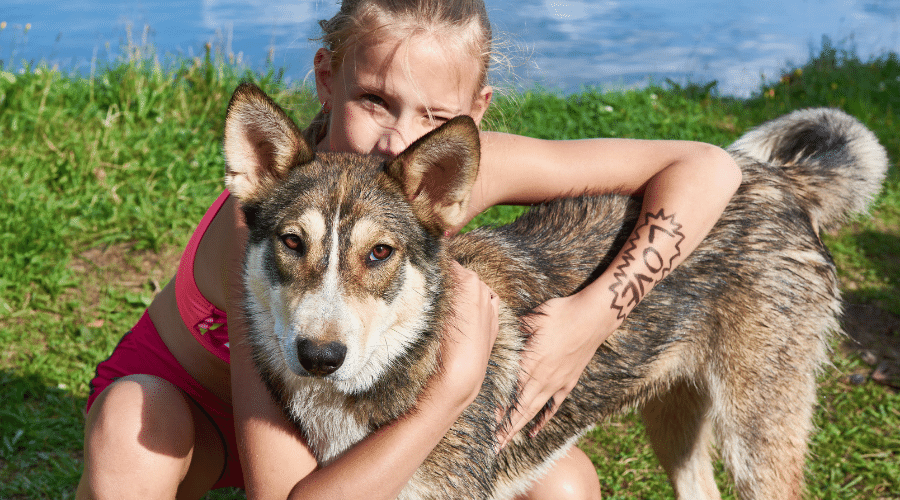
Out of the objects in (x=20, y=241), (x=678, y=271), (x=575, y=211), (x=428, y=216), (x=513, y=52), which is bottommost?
(x=20, y=241)

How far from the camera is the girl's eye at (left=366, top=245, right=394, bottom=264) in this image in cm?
223

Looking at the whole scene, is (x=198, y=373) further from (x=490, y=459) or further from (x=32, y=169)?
(x=32, y=169)

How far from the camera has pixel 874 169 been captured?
11.6ft

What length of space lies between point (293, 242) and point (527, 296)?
1.07 metres

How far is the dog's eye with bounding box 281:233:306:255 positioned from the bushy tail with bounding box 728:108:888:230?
2.37 meters

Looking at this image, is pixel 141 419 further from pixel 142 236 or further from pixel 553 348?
pixel 142 236

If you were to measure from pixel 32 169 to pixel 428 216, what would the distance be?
14.2 ft

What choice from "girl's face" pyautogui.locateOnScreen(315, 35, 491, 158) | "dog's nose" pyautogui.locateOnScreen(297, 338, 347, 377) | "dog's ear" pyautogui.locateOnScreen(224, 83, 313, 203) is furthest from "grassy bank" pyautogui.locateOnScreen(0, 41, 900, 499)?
"dog's nose" pyautogui.locateOnScreen(297, 338, 347, 377)

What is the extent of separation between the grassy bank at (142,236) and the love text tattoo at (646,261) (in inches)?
43.9

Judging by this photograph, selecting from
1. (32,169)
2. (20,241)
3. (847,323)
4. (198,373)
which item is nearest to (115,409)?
(198,373)

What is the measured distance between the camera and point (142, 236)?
5066mm

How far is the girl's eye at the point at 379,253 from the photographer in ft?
7.32

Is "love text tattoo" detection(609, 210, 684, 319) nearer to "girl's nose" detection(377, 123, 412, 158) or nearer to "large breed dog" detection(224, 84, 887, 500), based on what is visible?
"large breed dog" detection(224, 84, 887, 500)

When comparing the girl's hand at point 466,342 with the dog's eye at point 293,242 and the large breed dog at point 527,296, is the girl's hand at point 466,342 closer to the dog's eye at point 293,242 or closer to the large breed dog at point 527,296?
the large breed dog at point 527,296
